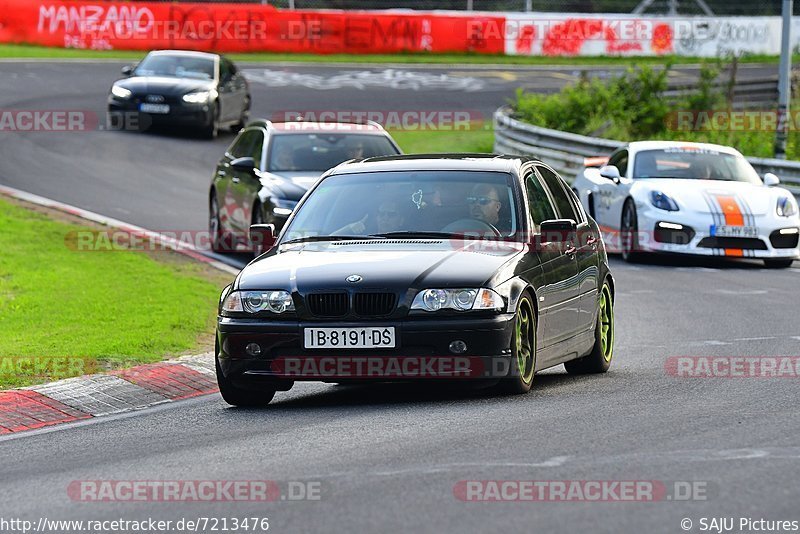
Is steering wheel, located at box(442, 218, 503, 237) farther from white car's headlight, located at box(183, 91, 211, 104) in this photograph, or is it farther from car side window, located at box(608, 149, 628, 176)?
white car's headlight, located at box(183, 91, 211, 104)

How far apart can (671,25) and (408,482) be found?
1711 inches

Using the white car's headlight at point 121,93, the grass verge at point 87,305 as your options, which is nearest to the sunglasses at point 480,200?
the grass verge at point 87,305

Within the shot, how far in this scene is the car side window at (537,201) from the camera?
9.93 metres

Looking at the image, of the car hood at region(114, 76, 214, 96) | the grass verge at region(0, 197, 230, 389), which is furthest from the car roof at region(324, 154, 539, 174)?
the car hood at region(114, 76, 214, 96)

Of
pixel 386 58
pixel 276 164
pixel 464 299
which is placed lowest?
pixel 386 58

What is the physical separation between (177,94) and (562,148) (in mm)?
7473

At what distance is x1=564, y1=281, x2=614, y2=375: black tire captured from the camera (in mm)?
10688

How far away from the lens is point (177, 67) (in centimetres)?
3039

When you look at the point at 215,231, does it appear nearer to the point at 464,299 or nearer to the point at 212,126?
the point at 464,299

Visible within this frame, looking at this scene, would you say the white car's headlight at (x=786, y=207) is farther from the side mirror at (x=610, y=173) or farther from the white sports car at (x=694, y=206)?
the side mirror at (x=610, y=173)

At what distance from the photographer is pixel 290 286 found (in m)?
8.80

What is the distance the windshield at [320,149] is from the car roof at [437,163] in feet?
21.7

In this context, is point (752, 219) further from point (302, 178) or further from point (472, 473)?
point (472, 473)

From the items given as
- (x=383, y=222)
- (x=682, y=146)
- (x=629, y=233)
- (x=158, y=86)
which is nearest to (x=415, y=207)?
(x=383, y=222)
